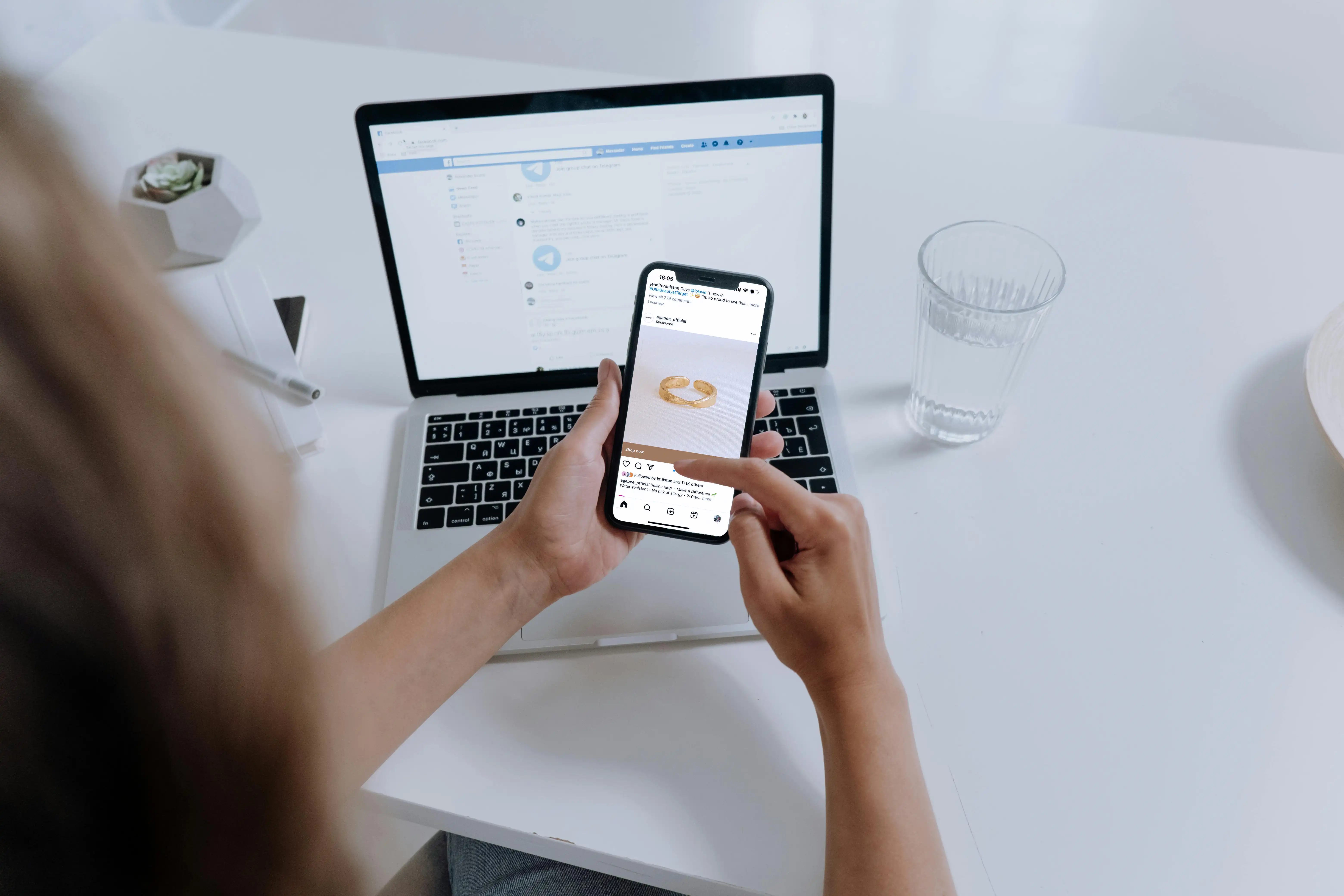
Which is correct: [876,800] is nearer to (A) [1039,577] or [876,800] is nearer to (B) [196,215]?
(A) [1039,577]

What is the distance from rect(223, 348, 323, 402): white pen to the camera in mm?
775

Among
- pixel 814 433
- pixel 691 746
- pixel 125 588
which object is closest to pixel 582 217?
pixel 814 433

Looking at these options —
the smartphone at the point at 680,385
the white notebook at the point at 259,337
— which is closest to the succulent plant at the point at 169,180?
the white notebook at the point at 259,337

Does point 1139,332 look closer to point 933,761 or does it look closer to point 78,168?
point 933,761

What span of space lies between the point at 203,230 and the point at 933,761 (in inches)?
36.0

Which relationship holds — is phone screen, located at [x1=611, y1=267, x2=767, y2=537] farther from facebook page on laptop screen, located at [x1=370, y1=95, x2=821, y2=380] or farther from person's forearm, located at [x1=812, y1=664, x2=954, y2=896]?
person's forearm, located at [x1=812, y1=664, x2=954, y2=896]

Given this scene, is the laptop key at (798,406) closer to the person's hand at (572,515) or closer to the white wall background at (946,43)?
the person's hand at (572,515)

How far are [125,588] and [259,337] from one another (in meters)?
0.58

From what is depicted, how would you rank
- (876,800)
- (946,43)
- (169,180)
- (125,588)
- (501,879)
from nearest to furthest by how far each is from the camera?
(125,588)
(876,800)
(501,879)
(169,180)
(946,43)

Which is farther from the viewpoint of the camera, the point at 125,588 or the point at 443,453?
the point at 443,453

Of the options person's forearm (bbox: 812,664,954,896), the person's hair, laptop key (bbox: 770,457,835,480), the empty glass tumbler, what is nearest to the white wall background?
the empty glass tumbler

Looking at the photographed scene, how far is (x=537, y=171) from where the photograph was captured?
28.5 inches

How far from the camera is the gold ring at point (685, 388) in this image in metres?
0.69

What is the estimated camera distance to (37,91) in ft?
0.89
